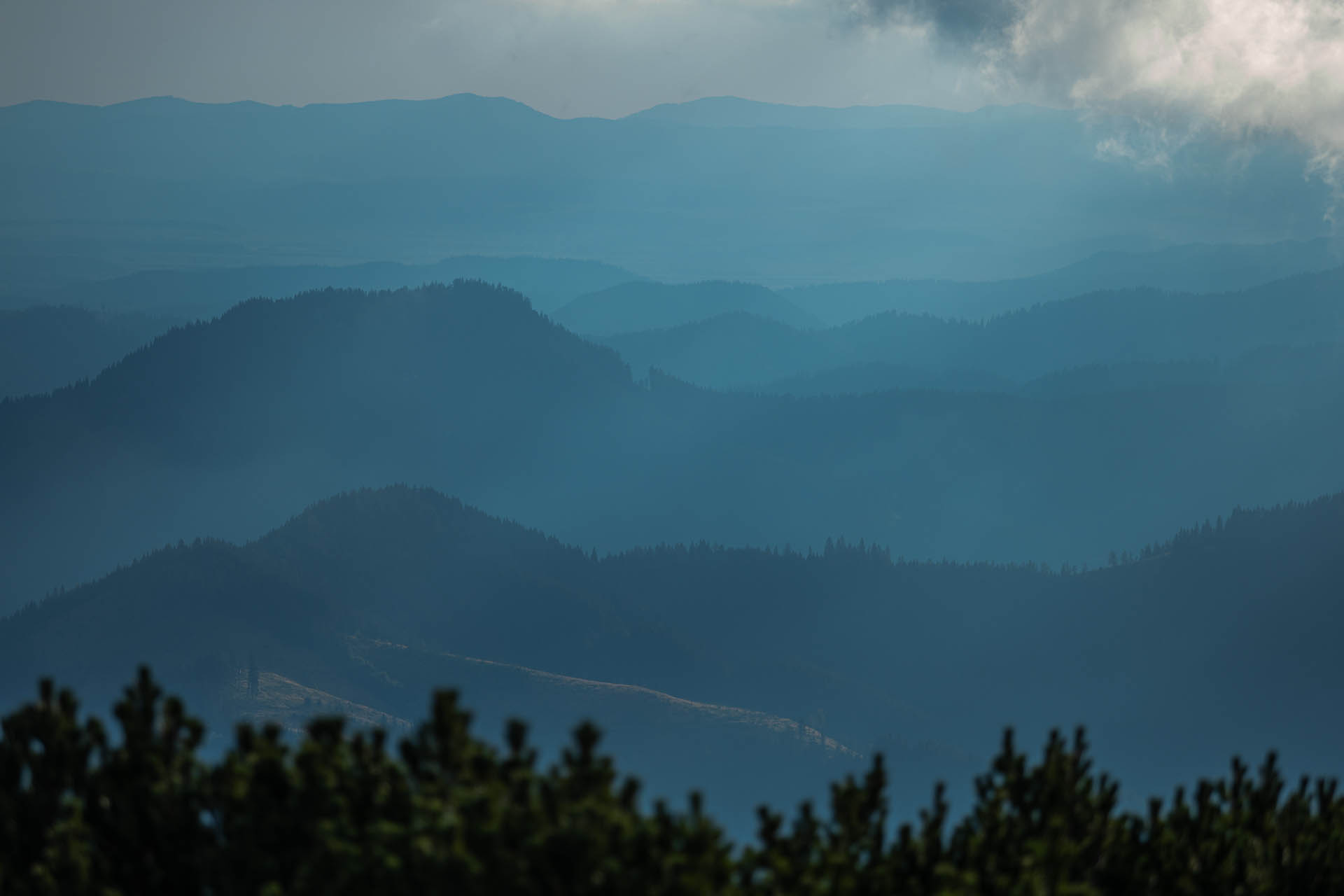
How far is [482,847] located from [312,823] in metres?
2.99

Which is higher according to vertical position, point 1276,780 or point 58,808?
point 1276,780

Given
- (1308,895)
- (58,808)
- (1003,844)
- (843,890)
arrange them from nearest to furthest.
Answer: (843,890) < (58,808) < (1003,844) < (1308,895)

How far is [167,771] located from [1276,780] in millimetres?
20783

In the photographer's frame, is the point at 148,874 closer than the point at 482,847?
No

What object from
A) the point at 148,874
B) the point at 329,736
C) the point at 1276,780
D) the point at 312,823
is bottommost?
the point at 148,874

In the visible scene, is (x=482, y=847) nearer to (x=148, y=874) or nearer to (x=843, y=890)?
(x=843, y=890)

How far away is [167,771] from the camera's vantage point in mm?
15516

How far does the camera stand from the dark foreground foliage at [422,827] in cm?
1311

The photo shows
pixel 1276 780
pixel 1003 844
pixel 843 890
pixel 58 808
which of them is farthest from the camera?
pixel 1276 780

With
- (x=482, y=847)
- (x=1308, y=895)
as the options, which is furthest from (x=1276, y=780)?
(x=482, y=847)

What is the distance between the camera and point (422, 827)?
517 inches

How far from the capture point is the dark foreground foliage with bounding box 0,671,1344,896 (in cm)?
1311

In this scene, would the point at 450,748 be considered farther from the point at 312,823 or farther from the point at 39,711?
the point at 39,711

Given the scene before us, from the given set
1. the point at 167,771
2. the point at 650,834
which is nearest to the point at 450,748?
the point at 650,834
